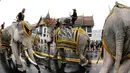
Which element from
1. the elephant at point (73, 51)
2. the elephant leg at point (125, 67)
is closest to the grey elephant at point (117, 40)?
the elephant leg at point (125, 67)

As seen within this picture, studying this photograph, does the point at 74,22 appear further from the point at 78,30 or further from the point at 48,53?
the point at 48,53

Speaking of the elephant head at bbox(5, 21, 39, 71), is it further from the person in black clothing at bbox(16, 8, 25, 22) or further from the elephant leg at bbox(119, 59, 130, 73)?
the elephant leg at bbox(119, 59, 130, 73)

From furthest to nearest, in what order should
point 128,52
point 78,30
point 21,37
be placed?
point 21,37 → point 78,30 → point 128,52

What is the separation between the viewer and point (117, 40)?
292 centimetres

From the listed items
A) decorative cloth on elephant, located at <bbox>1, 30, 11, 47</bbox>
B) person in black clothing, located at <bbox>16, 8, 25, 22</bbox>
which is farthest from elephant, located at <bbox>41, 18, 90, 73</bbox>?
decorative cloth on elephant, located at <bbox>1, 30, 11, 47</bbox>

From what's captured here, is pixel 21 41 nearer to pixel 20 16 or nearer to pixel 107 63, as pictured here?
pixel 20 16

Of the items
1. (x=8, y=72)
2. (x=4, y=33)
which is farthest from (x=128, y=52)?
(x=4, y=33)

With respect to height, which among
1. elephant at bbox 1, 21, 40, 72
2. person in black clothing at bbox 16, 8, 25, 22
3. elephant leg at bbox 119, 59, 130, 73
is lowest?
elephant leg at bbox 119, 59, 130, 73

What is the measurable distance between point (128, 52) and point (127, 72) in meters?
0.17

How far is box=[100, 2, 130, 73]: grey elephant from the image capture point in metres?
2.90

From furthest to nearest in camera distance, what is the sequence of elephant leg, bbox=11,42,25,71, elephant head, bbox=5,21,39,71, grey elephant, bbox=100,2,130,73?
elephant leg, bbox=11,42,25,71 < elephant head, bbox=5,21,39,71 < grey elephant, bbox=100,2,130,73

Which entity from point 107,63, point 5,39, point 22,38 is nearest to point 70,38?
point 22,38

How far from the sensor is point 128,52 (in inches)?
116

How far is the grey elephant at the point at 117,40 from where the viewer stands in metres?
2.90
